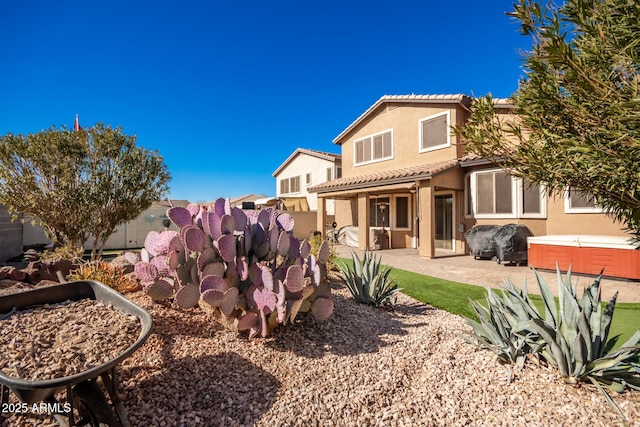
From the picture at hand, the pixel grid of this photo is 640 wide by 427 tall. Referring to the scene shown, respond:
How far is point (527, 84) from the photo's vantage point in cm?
329

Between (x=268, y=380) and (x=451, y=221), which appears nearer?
(x=268, y=380)

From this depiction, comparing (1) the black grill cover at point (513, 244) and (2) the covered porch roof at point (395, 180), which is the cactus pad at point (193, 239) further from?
(1) the black grill cover at point (513, 244)

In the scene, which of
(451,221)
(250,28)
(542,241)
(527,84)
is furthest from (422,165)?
(527,84)

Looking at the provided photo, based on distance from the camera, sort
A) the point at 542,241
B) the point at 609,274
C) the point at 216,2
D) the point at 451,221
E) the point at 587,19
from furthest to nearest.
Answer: the point at 451,221 → the point at 216,2 → the point at 542,241 → the point at 609,274 → the point at 587,19

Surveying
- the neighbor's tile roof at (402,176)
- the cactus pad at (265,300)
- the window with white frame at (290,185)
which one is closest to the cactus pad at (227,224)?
the cactus pad at (265,300)

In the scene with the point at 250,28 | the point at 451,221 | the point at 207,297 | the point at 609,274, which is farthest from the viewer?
the point at 451,221

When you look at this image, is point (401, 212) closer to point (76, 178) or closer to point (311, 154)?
point (311, 154)

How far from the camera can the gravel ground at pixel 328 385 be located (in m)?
2.67

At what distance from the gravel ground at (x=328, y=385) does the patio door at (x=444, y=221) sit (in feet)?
40.9

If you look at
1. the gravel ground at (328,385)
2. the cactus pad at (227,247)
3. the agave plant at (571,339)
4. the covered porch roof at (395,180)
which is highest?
the covered porch roof at (395,180)

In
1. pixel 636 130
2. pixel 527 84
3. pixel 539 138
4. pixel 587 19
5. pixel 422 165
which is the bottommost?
pixel 636 130

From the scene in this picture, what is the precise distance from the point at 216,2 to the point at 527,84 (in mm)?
12818

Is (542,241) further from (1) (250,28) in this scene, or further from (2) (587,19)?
(1) (250,28)

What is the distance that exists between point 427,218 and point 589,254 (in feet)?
18.1
